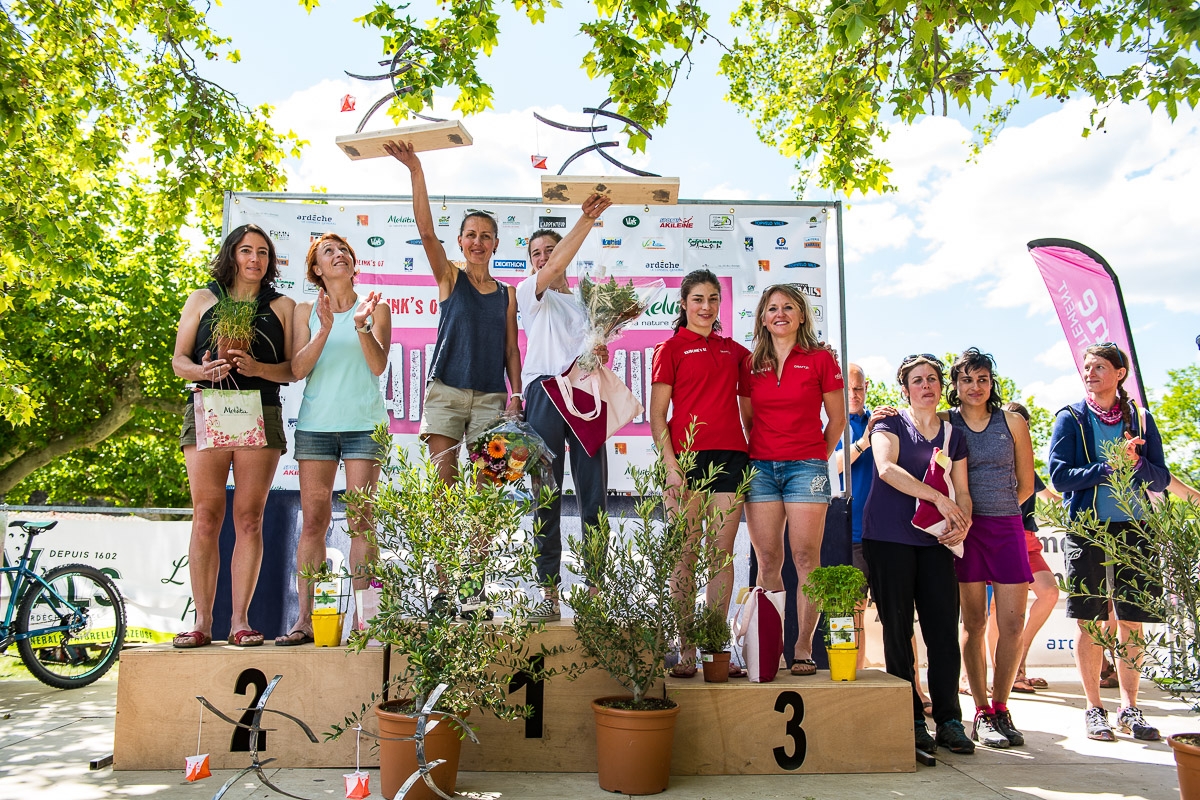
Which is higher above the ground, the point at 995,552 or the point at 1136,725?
the point at 995,552

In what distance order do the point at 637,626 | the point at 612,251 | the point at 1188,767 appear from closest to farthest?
the point at 1188,767 → the point at 637,626 → the point at 612,251

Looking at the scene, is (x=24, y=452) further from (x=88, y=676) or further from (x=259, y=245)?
(x=259, y=245)

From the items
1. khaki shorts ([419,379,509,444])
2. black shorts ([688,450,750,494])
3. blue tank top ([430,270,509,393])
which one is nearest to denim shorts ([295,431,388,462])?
khaki shorts ([419,379,509,444])

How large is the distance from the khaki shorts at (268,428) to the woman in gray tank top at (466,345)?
0.60 metres

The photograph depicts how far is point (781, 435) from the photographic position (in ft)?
11.6

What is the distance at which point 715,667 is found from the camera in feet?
10.5

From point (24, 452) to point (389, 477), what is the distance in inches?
623

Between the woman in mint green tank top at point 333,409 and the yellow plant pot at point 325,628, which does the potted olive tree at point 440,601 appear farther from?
the woman in mint green tank top at point 333,409

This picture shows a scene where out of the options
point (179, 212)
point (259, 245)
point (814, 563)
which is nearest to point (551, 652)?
point (814, 563)

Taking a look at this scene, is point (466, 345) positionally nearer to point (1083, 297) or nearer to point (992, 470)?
point (992, 470)

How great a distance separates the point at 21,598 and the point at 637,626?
400 centimetres

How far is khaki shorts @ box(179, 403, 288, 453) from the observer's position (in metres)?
3.46

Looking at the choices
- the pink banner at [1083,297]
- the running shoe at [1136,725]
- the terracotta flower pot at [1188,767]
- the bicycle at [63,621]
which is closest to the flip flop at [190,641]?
the bicycle at [63,621]

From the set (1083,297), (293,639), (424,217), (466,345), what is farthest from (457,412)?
(1083,297)
